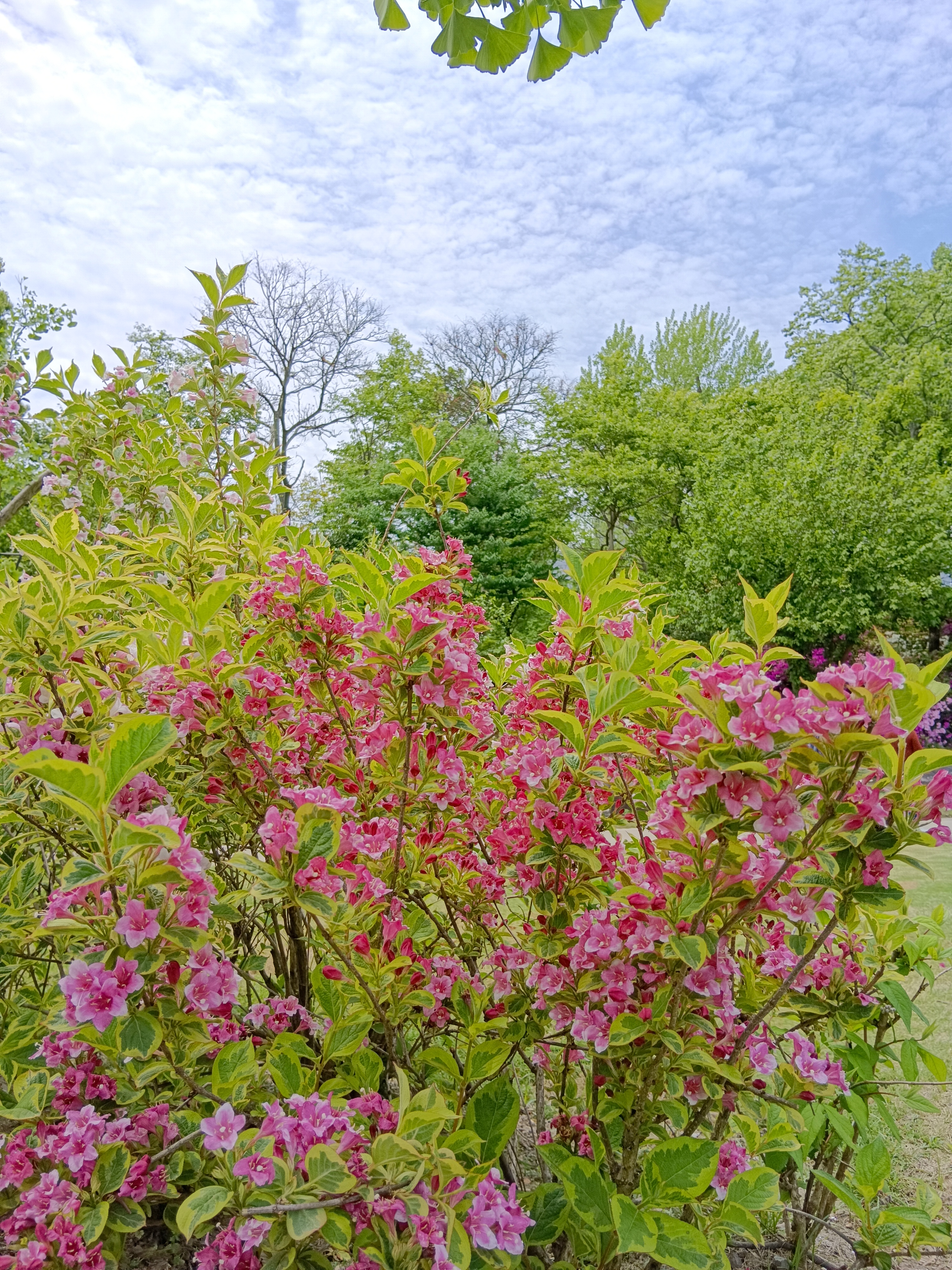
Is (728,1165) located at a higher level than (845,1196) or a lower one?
higher

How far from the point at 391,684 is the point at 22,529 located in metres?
8.48

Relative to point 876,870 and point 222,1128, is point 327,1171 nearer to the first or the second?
point 222,1128

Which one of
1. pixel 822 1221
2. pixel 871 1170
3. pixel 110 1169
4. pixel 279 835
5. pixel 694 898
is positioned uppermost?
pixel 279 835

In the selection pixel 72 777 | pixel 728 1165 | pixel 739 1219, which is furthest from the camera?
pixel 728 1165

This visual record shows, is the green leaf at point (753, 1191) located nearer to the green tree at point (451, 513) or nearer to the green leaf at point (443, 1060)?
the green leaf at point (443, 1060)

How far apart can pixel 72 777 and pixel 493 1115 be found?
3.12 feet

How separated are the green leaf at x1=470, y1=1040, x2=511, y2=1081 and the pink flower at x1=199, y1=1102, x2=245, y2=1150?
1.52 ft

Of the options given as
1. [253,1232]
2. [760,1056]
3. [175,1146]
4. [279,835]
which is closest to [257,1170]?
[253,1232]

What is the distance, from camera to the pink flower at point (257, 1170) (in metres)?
0.98

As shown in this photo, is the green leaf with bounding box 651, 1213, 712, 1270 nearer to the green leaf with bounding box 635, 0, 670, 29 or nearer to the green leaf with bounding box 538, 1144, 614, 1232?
the green leaf with bounding box 538, 1144, 614, 1232

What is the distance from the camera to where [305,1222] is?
3.09 feet

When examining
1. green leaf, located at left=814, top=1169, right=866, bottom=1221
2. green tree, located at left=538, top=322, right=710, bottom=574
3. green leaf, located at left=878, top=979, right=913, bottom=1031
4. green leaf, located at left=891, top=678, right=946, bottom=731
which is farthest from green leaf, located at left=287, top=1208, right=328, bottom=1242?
green tree, located at left=538, top=322, right=710, bottom=574

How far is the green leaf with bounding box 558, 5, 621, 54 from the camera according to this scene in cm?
193

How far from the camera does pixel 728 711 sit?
1053 millimetres
